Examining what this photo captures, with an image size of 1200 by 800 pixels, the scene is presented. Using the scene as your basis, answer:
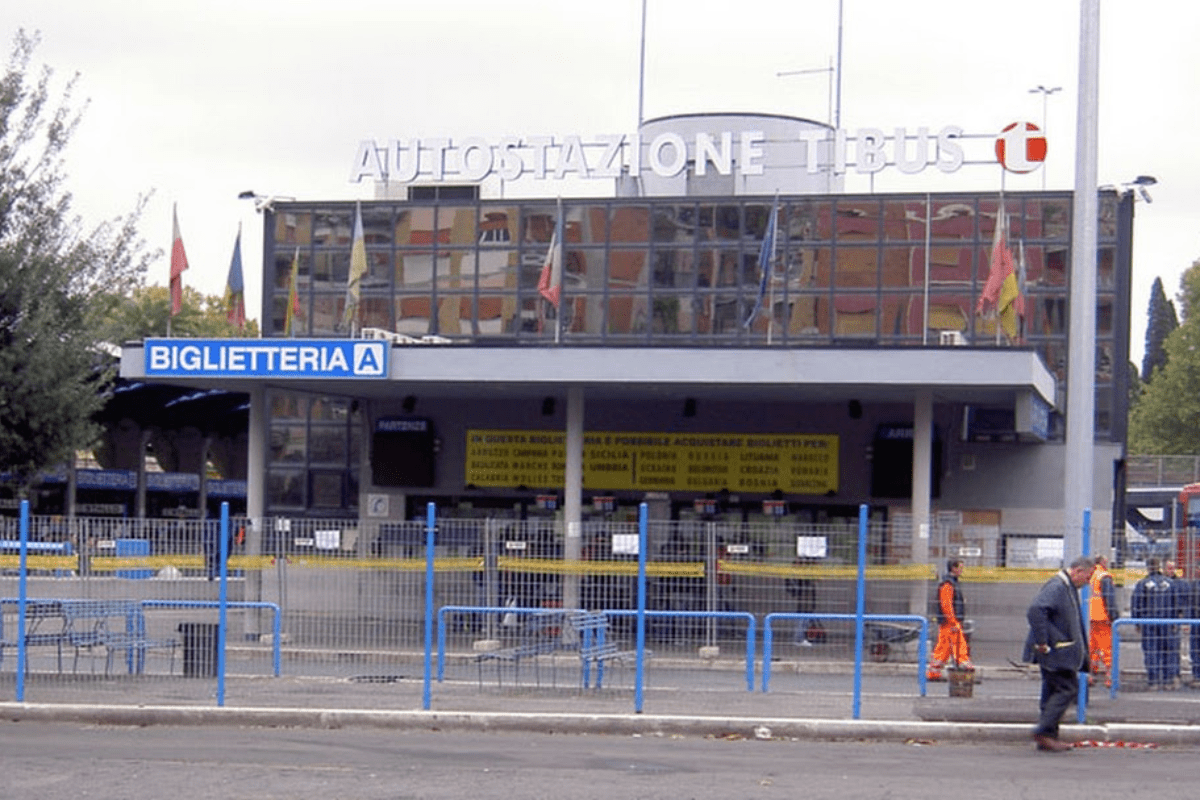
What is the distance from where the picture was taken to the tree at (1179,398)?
69750 mm

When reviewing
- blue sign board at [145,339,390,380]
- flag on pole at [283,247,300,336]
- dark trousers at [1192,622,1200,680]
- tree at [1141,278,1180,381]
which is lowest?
dark trousers at [1192,622,1200,680]

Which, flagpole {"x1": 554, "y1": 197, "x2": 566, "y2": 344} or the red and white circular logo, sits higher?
the red and white circular logo

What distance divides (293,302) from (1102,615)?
15.4 meters

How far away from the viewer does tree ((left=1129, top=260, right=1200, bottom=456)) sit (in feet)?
229

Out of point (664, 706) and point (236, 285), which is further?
point (236, 285)

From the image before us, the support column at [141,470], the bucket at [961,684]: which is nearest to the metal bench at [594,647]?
the bucket at [961,684]

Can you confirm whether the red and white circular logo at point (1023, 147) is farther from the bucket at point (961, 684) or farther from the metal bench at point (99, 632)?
the metal bench at point (99, 632)

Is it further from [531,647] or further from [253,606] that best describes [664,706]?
[253,606]

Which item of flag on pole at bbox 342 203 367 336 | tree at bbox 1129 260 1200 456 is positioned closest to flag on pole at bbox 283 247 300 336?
flag on pole at bbox 342 203 367 336

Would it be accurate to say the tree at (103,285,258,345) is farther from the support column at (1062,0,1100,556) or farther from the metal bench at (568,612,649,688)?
the support column at (1062,0,1100,556)

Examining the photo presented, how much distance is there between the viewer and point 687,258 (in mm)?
30312

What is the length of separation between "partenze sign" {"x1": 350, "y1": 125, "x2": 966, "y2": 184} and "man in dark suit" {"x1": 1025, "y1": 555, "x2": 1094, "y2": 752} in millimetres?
15535

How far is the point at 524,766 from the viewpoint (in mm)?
14836

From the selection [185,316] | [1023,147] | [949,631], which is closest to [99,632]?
[949,631]
